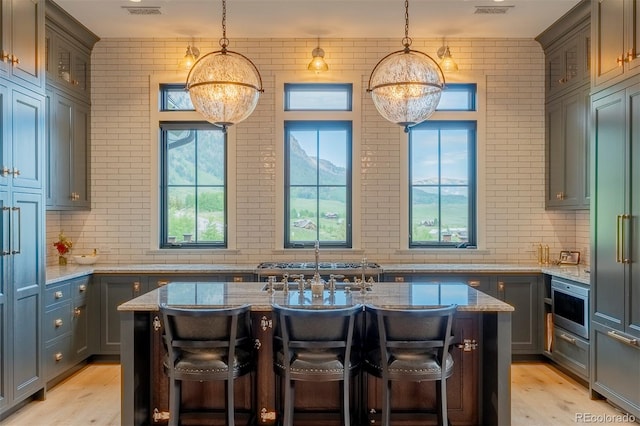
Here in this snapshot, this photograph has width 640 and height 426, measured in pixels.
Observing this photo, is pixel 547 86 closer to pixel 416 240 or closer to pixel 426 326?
pixel 416 240

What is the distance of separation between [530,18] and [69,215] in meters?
5.49

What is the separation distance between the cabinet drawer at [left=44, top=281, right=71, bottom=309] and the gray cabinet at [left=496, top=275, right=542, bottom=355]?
4.24 m

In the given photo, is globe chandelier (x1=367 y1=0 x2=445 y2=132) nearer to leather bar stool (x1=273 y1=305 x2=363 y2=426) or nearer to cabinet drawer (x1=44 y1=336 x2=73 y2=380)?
leather bar stool (x1=273 y1=305 x2=363 y2=426)

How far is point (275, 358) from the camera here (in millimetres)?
2779

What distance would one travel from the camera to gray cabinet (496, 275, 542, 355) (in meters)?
4.81

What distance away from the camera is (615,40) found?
3572 millimetres

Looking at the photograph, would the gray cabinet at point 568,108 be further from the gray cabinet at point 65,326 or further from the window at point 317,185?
the gray cabinet at point 65,326

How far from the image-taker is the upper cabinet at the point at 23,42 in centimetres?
345

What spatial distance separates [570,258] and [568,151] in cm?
118

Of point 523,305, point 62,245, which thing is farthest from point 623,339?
point 62,245

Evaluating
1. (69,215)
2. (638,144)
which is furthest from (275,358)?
(69,215)

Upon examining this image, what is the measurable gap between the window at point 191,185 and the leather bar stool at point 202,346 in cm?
280

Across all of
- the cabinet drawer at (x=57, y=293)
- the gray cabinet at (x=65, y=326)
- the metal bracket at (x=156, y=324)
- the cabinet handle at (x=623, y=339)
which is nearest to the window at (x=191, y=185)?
the gray cabinet at (x=65, y=326)

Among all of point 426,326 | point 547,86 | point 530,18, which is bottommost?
point 426,326
